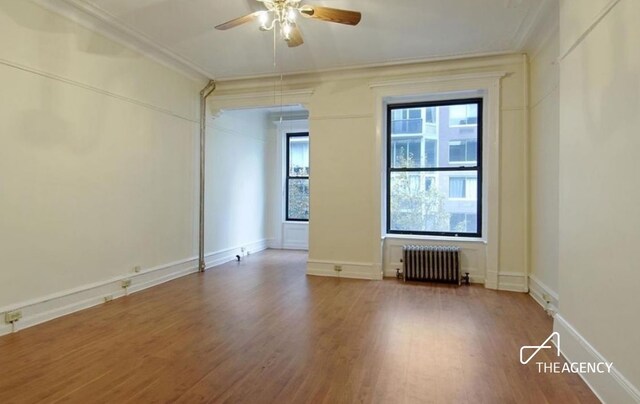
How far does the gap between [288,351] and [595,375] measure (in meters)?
2.09

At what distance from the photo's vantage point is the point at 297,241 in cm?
812

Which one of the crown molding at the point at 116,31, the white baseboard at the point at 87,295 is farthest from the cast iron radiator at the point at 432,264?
the crown molding at the point at 116,31

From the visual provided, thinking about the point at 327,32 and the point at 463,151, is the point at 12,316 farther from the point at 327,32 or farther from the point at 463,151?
the point at 463,151

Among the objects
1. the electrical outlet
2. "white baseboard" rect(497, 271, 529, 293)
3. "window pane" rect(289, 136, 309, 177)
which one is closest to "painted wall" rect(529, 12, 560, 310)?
"white baseboard" rect(497, 271, 529, 293)

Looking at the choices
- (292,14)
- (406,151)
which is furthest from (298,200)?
(292,14)

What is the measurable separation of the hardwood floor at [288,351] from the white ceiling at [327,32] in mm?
3123

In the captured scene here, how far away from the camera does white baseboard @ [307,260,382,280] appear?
5.35 metres

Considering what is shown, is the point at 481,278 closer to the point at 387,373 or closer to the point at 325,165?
the point at 325,165

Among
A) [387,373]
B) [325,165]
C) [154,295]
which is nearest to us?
[387,373]

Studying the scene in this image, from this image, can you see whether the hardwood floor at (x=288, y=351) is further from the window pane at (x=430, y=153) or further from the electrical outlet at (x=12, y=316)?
the window pane at (x=430, y=153)

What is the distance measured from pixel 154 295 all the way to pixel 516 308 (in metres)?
4.24

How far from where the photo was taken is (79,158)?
12.5 feet

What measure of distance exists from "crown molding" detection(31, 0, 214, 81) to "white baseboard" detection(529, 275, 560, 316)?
5.37m

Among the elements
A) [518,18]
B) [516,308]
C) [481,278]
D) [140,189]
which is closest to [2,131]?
[140,189]
